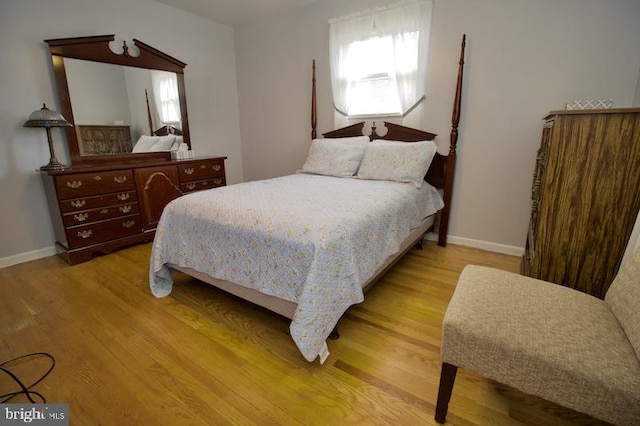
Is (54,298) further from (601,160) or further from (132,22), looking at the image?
(601,160)

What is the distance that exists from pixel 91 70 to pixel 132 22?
0.71 m

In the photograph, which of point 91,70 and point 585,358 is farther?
point 91,70

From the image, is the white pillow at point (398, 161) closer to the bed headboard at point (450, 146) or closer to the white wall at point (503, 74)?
the bed headboard at point (450, 146)

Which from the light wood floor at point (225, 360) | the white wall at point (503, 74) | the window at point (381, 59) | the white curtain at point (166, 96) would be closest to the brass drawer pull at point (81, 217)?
the light wood floor at point (225, 360)

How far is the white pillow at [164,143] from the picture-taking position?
3346 mm

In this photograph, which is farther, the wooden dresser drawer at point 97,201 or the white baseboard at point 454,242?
the white baseboard at point 454,242

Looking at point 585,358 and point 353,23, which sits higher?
point 353,23

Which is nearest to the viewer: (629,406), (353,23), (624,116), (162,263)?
(629,406)

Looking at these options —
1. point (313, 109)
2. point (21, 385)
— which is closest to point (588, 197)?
point (313, 109)

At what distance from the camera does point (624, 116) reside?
1.35 meters

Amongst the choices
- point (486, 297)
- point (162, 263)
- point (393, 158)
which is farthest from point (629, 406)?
point (162, 263)

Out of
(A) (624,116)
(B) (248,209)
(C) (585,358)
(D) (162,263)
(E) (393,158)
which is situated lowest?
(D) (162,263)

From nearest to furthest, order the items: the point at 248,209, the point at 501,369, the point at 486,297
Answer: the point at 501,369
the point at 486,297
the point at 248,209

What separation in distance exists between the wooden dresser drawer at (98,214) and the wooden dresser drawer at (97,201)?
1.2 inches
